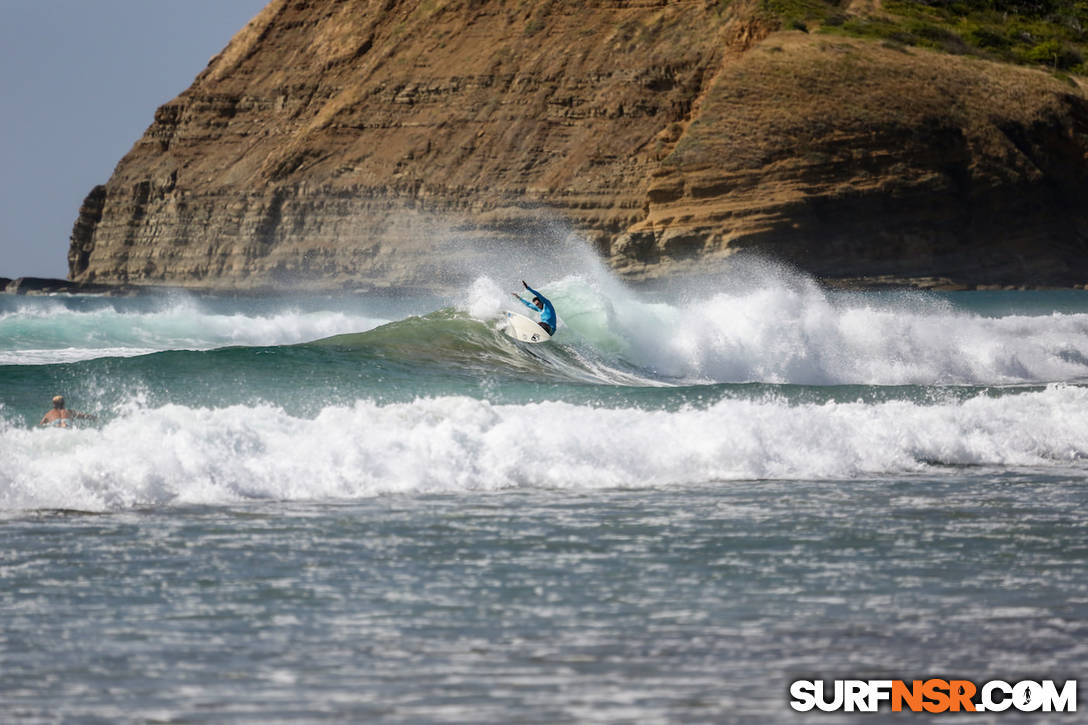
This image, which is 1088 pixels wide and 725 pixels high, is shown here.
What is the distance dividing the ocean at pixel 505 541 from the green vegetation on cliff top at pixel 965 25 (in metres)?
63.6

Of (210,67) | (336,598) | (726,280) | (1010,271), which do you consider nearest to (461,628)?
(336,598)

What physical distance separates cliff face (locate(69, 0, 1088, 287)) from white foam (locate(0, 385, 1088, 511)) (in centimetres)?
5168

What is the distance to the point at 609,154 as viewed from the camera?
7425cm

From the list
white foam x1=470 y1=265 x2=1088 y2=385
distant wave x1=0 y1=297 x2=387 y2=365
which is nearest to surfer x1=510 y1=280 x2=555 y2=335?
white foam x1=470 y1=265 x2=1088 y2=385

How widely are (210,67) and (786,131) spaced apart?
172 feet

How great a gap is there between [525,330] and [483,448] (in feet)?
32.7

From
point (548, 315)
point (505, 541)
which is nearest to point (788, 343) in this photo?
point (548, 315)

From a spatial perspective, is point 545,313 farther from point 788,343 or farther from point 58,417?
point 58,417

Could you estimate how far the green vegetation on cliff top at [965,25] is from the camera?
77625mm

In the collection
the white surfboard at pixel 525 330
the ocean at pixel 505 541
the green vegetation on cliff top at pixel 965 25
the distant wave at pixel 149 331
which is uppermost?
the green vegetation on cliff top at pixel 965 25

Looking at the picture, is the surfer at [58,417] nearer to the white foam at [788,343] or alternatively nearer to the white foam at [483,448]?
the white foam at [483,448]

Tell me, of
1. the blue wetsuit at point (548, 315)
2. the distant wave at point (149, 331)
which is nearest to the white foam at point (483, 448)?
the blue wetsuit at point (548, 315)

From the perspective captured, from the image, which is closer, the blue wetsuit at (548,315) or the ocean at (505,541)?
the ocean at (505,541)

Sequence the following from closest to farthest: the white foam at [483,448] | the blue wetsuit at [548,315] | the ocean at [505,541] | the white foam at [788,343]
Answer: the ocean at [505,541] < the white foam at [483,448] < the blue wetsuit at [548,315] < the white foam at [788,343]
